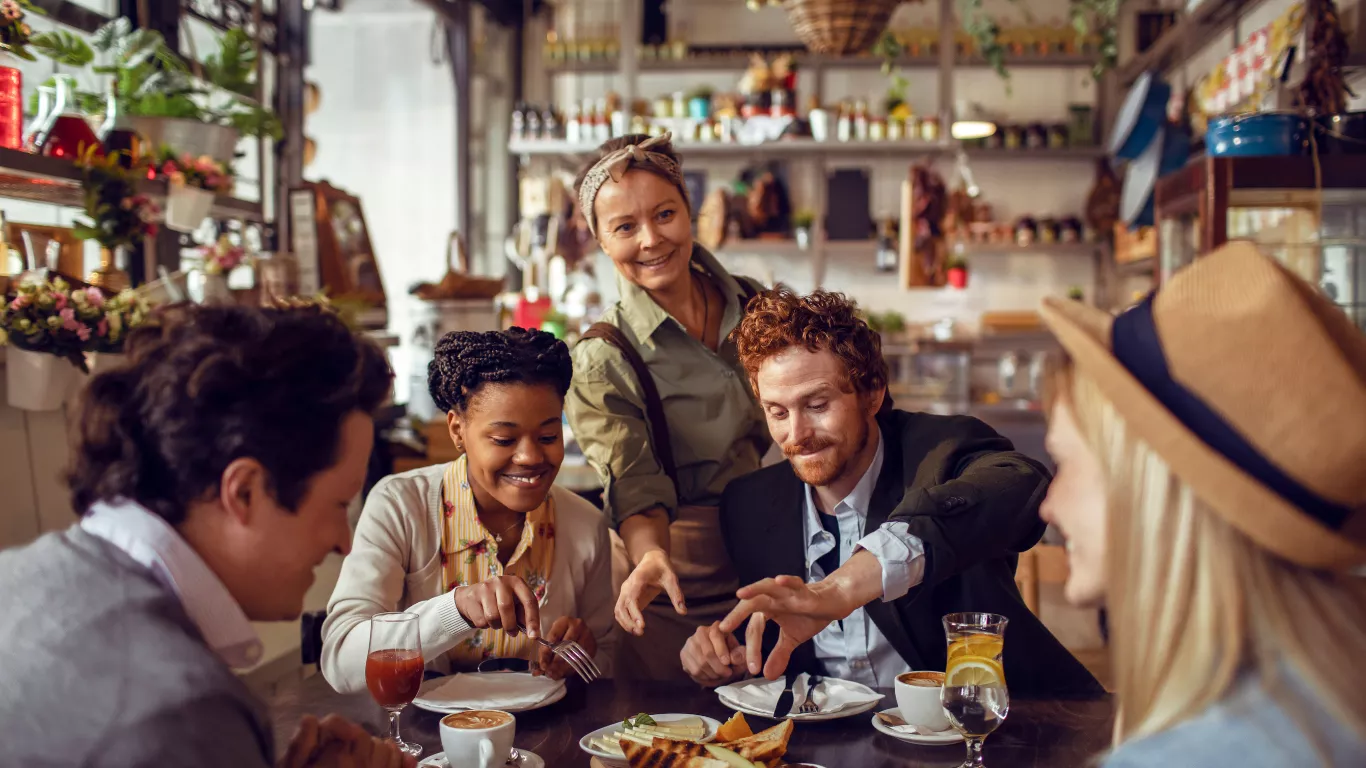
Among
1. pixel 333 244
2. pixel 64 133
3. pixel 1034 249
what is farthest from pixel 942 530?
pixel 1034 249

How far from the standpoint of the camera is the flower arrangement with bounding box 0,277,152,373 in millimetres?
2936

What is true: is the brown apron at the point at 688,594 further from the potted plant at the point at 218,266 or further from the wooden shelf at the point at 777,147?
the wooden shelf at the point at 777,147

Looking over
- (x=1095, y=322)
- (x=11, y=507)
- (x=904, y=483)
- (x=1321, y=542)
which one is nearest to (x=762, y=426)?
(x=904, y=483)

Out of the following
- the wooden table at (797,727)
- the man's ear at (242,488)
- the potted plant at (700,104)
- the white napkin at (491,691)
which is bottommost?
the wooden table at (797,727)

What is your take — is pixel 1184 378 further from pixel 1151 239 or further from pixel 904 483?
pixel 1151 239

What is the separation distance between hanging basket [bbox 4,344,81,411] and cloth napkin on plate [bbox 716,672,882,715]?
2.13 m

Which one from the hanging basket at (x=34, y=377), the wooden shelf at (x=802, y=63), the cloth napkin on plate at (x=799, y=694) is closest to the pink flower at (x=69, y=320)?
the hanging basket at (x=34, y=377)

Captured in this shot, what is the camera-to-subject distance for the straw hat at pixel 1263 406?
0.95 m

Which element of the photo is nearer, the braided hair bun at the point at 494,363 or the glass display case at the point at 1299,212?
the braided hair bun at the point at 494,363

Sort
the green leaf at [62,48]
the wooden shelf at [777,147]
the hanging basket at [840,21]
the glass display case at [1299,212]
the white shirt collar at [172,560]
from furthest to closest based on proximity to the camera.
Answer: the wooden shelf at [777,147] < the hanging basket at [840,21] < the glass display case at [1299,212] < the green leaf at [62,48] < the white shirt collar at [172,560]

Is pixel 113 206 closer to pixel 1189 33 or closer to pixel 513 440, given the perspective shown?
pixel 513 440

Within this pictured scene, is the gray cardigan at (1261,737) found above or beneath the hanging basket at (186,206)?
beneath

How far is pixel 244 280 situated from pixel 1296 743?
509 cm

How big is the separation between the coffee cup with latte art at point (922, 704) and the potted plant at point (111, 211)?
2.70m
